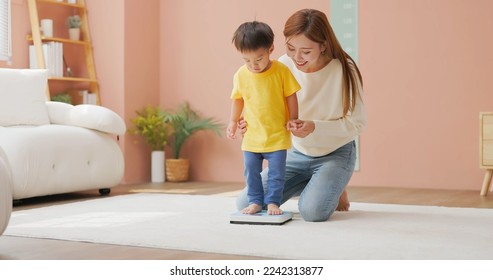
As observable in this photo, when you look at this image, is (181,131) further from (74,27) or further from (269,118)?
(269,118)

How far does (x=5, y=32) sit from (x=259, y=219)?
3.12 metres

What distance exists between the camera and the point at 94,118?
4234 mm

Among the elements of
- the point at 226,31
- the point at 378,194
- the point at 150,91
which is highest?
the point at 226,31

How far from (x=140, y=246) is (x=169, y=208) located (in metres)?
1.11

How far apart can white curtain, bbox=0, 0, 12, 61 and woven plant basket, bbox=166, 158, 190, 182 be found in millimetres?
1470

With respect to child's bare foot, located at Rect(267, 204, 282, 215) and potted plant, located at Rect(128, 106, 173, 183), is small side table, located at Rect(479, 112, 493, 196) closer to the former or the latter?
child's bare foot, located at Rect(267, 204, 282, 215)

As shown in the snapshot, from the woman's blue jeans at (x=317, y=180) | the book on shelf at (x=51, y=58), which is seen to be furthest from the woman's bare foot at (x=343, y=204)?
the book on shelf at (x=51, y=58)

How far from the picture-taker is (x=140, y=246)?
2336 millimetres

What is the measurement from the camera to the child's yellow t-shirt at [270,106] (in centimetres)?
276

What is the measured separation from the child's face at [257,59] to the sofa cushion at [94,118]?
1.74 metres

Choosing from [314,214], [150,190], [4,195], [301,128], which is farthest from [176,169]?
[4,195]

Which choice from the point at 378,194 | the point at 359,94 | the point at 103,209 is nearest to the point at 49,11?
the point at 103,209

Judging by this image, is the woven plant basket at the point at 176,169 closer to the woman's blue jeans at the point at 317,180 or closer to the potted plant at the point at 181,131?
the potted plant at the point at 181,131

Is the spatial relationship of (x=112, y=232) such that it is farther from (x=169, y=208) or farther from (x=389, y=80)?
(x=389, y=80)
